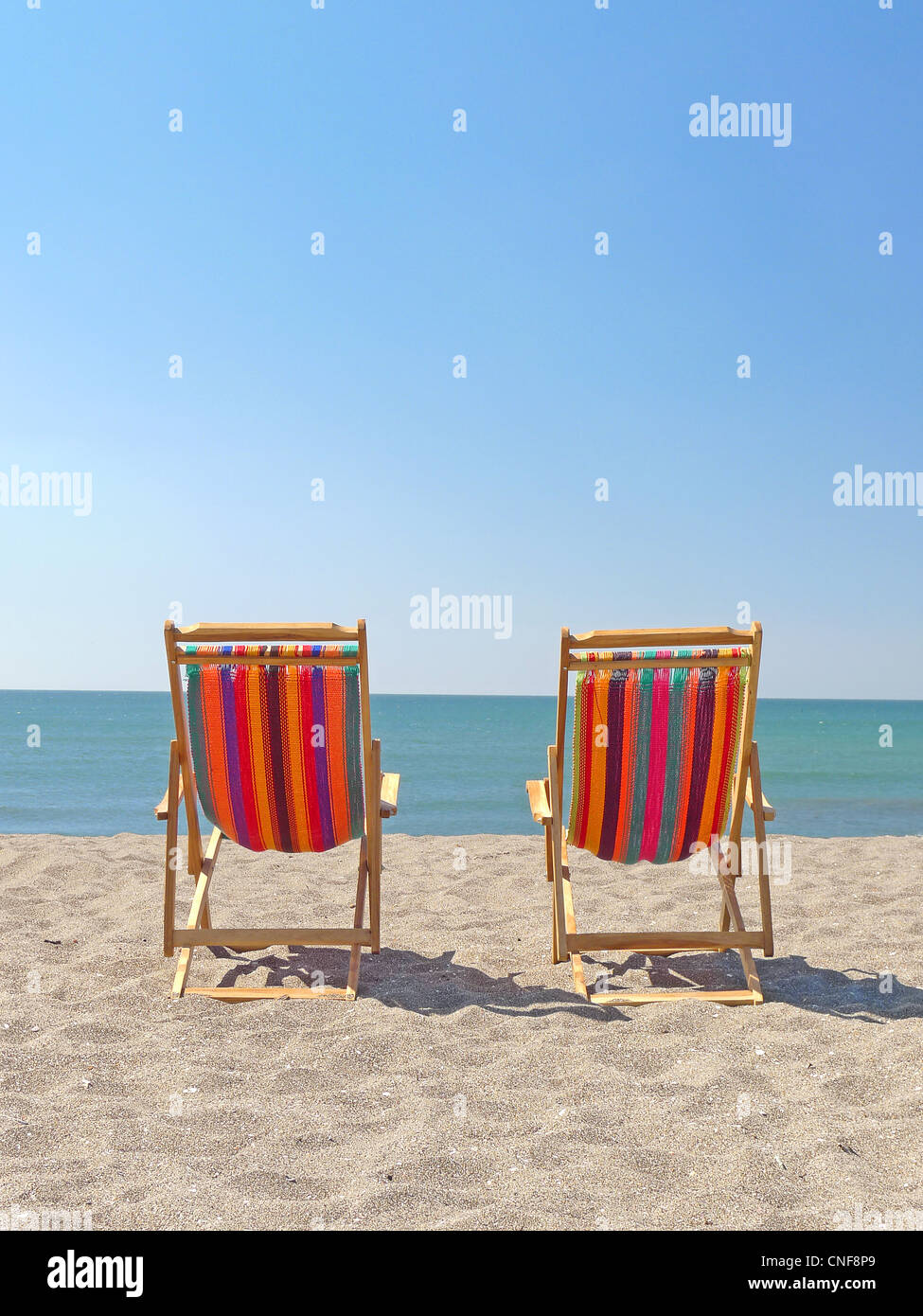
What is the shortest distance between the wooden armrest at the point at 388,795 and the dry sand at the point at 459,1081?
604 millimetres

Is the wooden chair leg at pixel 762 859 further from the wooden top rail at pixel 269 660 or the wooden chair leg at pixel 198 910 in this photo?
the wooden chair leg at pixel 198 910

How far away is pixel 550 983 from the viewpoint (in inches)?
131

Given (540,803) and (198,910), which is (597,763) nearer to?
(540,803)

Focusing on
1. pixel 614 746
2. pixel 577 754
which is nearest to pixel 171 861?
pixel 577 754

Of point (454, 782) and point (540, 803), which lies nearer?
point (540, 803)

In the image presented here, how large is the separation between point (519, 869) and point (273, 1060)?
104 inches

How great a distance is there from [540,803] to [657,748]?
1.64 feet

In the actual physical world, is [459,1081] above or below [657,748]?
below

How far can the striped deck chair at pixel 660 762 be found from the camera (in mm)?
3199

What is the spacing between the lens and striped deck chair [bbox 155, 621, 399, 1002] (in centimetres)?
318

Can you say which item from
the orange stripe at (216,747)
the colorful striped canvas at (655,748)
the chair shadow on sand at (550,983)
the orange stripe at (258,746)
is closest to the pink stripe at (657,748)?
→ the colorful striped canvas at (655,748)
